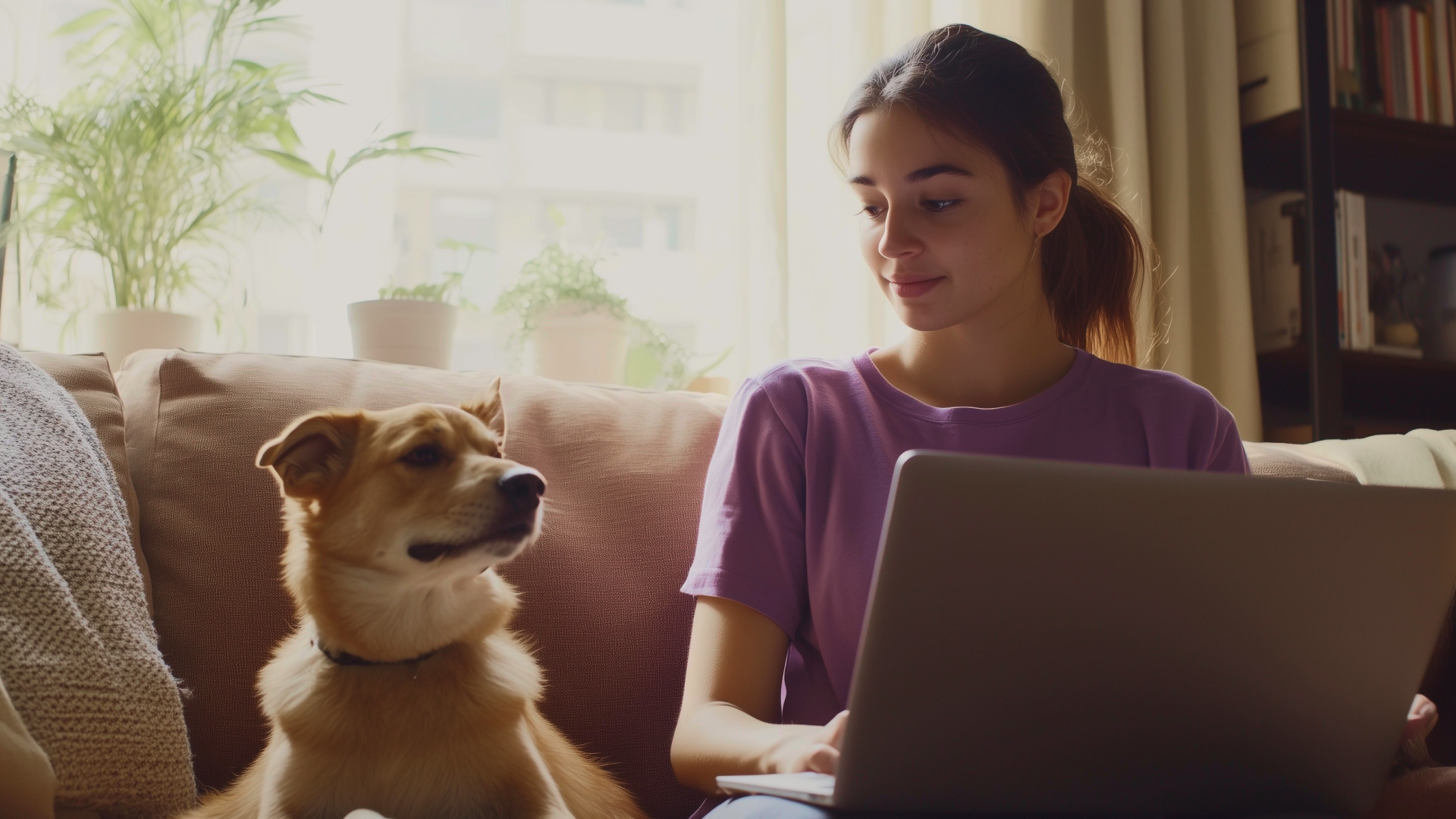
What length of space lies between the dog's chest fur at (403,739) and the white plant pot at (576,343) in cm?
99

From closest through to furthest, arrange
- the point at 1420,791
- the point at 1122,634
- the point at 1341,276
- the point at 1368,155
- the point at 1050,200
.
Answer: the point at 1122,634 → the point at 1420,791 → the point at 1050,200 → the point at 1341,276 → the point at 1368,155

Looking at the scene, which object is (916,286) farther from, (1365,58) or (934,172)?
(1365,58)

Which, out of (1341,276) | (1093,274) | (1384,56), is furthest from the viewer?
(1384,56)

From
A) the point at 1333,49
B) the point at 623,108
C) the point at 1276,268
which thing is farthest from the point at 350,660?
the point at 1333,49

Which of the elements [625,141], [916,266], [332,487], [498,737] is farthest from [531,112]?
[498,737]

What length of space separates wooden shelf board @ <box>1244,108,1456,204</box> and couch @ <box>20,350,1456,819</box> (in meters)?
1.65

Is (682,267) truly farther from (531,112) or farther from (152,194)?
(152,194)

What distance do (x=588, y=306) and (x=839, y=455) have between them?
0.82m

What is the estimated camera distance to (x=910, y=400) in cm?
128

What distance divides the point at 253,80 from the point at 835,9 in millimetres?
1187

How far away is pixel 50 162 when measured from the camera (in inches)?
68.7

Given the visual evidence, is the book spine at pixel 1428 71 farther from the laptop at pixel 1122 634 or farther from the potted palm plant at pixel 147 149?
the potted palm plant at pixel 147 149

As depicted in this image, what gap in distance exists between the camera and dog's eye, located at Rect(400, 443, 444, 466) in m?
0.97

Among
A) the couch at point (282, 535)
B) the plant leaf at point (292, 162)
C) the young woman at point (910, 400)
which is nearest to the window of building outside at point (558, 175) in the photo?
the plant leaf at point (292, 162)
